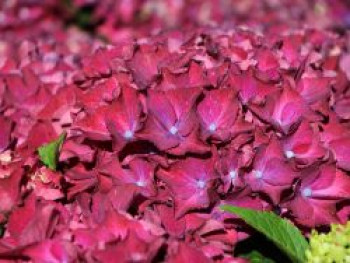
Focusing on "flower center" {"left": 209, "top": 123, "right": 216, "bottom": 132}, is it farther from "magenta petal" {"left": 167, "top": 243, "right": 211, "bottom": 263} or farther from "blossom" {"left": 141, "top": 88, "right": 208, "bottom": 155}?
"magenta petal" {"left": 167, "top": 243, "right": 211, "bottom": 263}

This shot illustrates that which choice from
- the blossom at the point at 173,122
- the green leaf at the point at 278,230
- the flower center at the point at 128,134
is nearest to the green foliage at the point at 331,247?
the green leaf at the point at 278,230

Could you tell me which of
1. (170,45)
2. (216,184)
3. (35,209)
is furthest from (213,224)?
(170,45)

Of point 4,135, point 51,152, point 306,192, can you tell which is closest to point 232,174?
point 306,192

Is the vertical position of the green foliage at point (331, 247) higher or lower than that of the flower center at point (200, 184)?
lower

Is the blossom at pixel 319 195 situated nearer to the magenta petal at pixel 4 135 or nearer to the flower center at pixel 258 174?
the flower center at pixel 258 174

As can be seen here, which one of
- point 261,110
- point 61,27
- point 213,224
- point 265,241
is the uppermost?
point 261,110

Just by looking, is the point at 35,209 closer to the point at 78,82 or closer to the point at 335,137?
the point at 78,82

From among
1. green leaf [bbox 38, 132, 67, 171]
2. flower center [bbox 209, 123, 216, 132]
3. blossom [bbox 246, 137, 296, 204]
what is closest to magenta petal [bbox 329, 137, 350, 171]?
blossom [bbox 246, 137, 296, 204]
